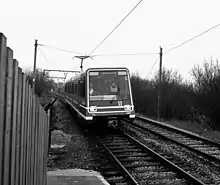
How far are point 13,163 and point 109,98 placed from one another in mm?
10762

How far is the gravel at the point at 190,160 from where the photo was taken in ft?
22.0

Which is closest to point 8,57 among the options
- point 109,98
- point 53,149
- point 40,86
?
point 53,149

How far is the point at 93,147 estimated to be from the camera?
35.1 feet

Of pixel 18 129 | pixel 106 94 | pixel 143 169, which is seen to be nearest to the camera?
pixel 18 129

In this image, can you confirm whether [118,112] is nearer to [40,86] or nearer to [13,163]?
[13,163]

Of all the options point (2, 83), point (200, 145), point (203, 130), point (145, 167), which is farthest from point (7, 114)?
point (203, 130)

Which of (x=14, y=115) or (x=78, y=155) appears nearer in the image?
(x=14, y=115)

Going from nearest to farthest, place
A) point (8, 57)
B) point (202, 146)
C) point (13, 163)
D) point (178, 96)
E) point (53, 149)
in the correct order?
point (8, 57), point (13, 163), point (53, 149), point (202, 146), point (178, 96)

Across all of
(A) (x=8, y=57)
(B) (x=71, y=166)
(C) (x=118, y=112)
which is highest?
(A) (x=8, y=57)

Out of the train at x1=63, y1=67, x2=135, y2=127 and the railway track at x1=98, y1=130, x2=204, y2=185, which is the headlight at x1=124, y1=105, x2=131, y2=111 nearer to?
the train at x1=63, y1=67, x2=135, y2=127

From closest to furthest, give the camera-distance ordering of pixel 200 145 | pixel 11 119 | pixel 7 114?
pixel 7 114 → pixel 11 119 → pixel 200 145

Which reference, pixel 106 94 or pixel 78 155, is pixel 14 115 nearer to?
pixel 78 155

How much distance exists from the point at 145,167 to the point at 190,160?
5.03 ft

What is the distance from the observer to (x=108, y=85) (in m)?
12.8
